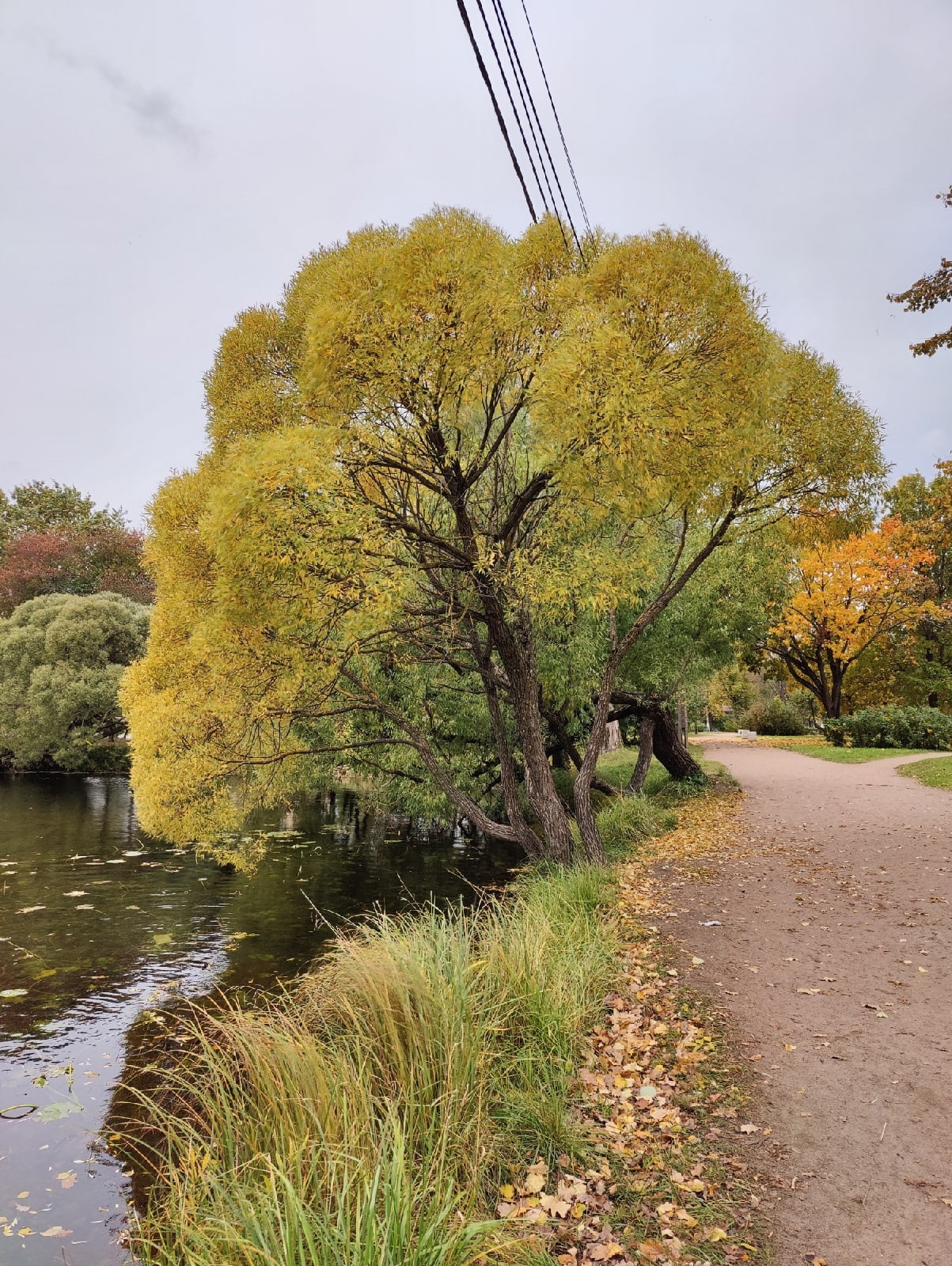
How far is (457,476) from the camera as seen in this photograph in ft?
26.0

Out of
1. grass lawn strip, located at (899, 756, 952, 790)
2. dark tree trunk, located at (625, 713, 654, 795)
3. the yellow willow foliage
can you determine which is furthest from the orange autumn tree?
dark tree trunk, located at (625, 713, 654, 795)

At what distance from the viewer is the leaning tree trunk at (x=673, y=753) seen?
16.3m

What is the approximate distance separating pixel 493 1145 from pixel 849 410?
9.21 m

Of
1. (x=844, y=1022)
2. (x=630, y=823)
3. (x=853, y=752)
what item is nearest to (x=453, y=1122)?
(x=844, y=1022)

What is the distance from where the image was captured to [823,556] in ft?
92.9

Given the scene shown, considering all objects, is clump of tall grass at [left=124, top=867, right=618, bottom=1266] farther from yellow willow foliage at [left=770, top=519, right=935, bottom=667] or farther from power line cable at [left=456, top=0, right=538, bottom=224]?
yellow willow foliage at [left=770, top=519, right=935, bottom=667]

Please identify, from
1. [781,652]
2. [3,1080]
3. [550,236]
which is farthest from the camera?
[781,652]

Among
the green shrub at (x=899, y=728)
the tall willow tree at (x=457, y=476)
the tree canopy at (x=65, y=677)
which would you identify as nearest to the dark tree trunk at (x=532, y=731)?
the tall willow tree at (x=457, y=476)

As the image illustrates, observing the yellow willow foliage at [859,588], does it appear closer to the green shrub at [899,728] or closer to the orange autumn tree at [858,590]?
the orange autumn tree at [858,590]

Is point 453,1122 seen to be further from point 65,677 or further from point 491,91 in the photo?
point 65,677

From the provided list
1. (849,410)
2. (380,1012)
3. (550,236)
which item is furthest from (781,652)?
→ (380,1012)

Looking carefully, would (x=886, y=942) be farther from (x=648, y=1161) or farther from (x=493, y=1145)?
(x=493, y=1145)

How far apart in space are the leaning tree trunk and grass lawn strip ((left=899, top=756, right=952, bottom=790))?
472cm

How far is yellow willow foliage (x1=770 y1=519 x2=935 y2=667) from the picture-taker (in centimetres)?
2784
